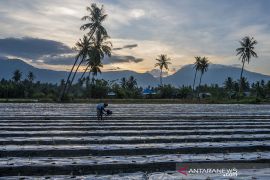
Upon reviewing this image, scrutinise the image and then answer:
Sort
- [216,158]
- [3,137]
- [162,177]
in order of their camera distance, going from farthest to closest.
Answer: [3,137], [216,158], [162,177]

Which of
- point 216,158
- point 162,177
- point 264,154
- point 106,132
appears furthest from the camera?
point 106,132

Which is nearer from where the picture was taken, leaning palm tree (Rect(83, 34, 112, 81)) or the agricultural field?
the agricultural field

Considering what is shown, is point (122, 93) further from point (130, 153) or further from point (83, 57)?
point (130, 153)

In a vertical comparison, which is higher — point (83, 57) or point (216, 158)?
point (83, 57)

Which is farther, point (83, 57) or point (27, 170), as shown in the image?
point (83, 57)

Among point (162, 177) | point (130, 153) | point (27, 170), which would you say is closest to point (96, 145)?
point (130, 153)

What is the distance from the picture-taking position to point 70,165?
18.4ft

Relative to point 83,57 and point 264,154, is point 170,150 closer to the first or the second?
point 264,154

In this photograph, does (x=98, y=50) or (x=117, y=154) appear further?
(x=98, y=50)

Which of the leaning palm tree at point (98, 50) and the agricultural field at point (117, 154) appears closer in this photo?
the agricultural field at point (117, 154)

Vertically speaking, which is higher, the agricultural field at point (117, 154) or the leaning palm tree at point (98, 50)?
the leaning palm tree at point (98, 50)

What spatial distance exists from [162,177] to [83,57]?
35.7 m

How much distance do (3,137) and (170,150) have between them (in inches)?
163

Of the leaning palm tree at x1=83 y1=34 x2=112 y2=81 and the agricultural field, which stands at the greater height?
the leaning palm tree at x1=83 y1=34 x2=112 y2=81
